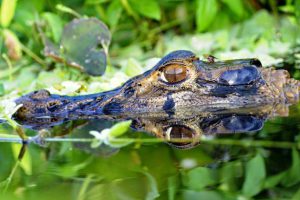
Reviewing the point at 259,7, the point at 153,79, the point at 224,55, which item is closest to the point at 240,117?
the point at 153,79

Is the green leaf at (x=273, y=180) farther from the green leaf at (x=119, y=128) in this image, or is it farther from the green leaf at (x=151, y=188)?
the green leaf at (x=119, y=128)

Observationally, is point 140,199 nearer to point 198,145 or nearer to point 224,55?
point 198,145

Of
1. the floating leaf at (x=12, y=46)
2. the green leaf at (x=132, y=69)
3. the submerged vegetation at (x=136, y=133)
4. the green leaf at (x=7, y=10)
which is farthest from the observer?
the floating leaf at (x=12, y=46)

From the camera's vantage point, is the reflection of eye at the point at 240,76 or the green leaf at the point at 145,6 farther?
the green leaf at the point at 145,6

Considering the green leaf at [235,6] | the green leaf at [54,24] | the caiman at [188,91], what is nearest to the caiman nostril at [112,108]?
the caiman at [188,91]

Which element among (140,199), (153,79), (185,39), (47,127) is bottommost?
(140,199)

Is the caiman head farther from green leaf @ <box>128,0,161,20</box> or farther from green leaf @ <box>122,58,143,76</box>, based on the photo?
green leaf @ <box>128,0,161,20</box>

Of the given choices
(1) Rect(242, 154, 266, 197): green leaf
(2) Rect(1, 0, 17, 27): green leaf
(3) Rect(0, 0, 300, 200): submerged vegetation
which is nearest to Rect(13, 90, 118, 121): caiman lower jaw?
(3) Rect(0, 0, 300, 200): submerged vegetation
